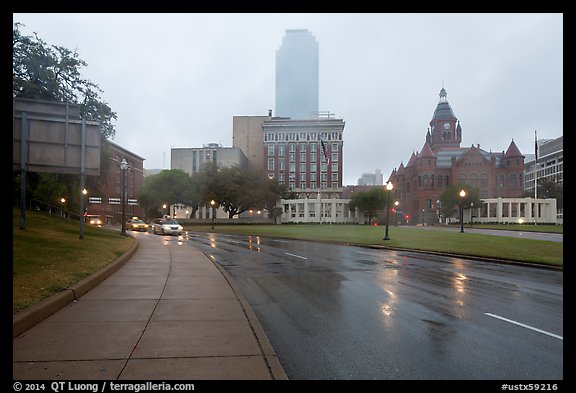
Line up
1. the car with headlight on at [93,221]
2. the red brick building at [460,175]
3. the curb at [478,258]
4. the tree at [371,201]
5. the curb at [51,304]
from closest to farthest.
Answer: the curb at [51,304], the curb at [478,258], the car with headlight on at [93,221], the tree at [371,201], the red brick building at [460,175]

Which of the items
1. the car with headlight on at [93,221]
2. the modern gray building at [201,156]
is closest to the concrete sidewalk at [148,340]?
the car with headlight on at [93,221]

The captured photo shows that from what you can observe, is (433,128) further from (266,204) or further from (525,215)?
(266,204)

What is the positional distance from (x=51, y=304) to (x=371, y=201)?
74067mm

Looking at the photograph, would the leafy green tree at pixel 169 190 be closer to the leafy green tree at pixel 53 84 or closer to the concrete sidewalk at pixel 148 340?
the leafy green tree at pixel 53 84

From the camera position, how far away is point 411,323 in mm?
6730

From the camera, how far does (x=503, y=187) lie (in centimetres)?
9619

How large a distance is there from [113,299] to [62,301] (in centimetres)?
106

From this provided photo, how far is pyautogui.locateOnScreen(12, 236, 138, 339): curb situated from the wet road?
3546 mm

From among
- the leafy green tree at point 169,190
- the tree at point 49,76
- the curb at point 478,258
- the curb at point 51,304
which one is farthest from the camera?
the leafy green tree at point 169,190

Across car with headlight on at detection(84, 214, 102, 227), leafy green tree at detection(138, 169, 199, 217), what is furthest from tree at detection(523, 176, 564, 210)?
car with headlight on at detection(84, 214, 102, 227)

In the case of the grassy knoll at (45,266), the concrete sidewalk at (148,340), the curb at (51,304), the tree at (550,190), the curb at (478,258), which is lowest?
the curb at (478,258)

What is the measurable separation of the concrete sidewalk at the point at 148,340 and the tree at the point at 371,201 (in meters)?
71.2

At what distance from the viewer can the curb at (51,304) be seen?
5.54 meters

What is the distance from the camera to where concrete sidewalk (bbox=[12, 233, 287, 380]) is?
427cm
